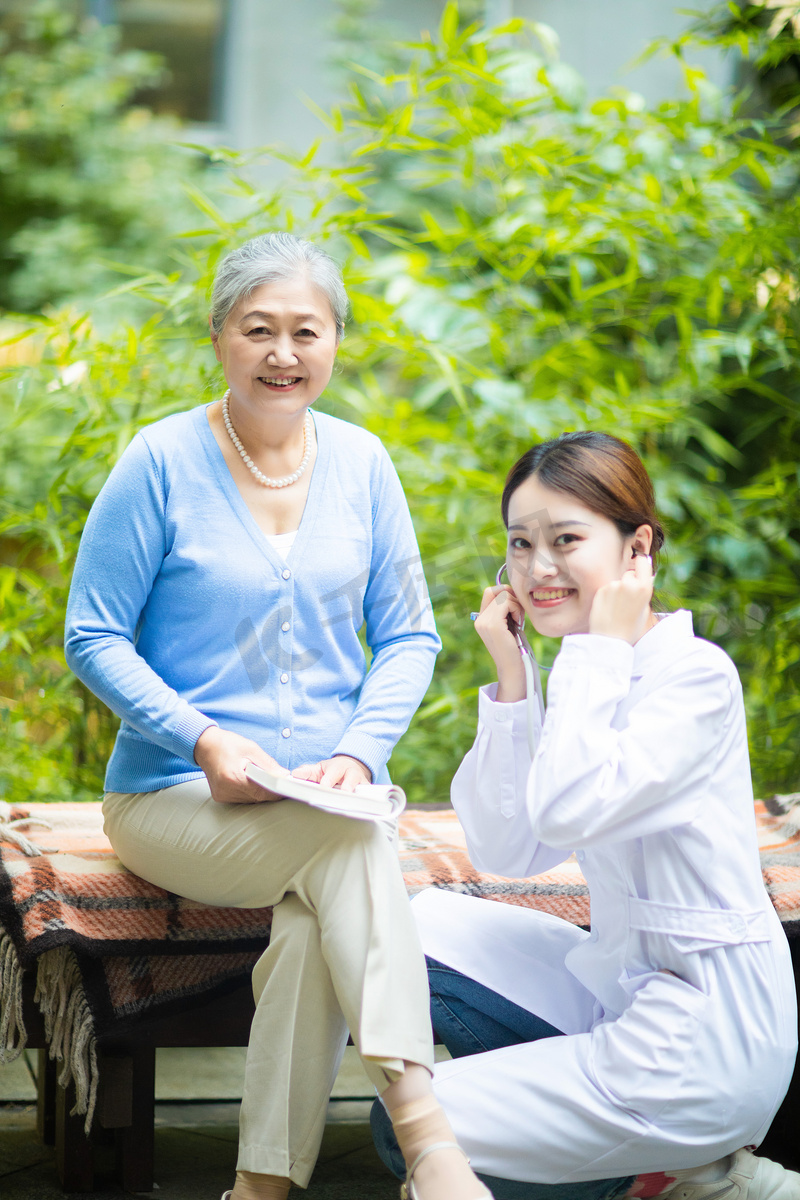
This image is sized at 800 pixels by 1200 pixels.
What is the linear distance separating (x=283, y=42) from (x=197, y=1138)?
17.0 feet

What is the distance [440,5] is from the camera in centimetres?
588

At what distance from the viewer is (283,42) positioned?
570 centimetres

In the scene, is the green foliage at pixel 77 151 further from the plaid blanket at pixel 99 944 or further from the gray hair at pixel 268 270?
the plaid blanket at pixel 99 944

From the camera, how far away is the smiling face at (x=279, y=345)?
1.77 metres

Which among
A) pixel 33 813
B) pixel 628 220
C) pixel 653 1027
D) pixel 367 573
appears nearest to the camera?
pixel 653 1027

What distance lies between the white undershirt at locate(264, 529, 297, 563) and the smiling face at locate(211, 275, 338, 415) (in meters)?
0.19

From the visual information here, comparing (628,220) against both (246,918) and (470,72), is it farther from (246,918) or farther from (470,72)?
(246,918)

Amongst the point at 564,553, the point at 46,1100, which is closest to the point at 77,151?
the point at 46,1100

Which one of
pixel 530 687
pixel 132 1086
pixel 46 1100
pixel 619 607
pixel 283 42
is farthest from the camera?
pixel 283 42

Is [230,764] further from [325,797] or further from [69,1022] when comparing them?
[69,1022]

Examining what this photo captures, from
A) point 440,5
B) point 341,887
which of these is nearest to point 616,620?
point 341,887

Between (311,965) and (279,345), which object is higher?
(279,345)

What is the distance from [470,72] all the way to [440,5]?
3.40 meters

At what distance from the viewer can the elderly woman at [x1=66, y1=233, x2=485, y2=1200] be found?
1484mm
